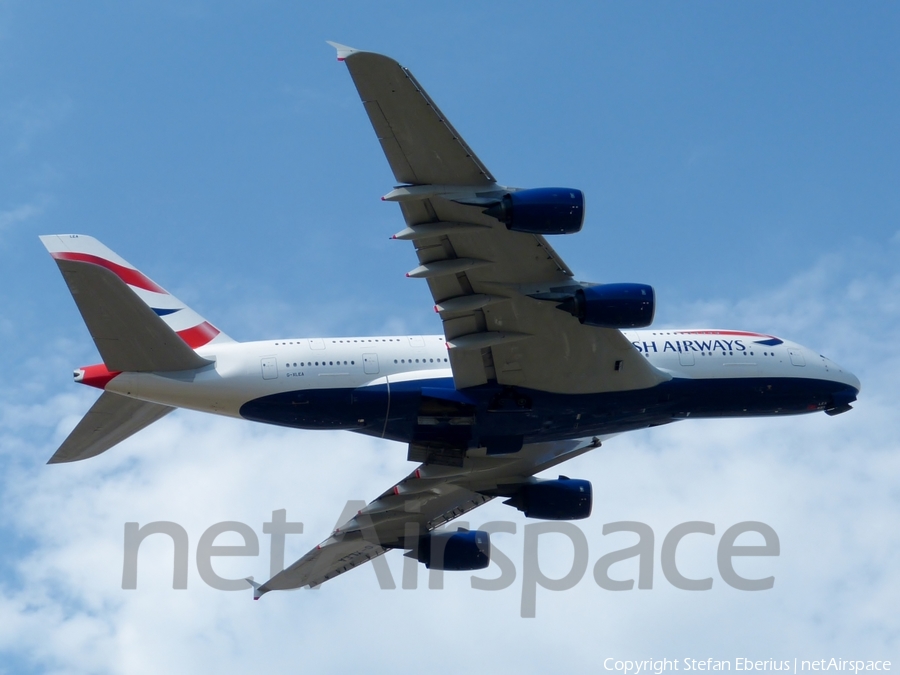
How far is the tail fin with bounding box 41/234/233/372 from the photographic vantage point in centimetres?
2922

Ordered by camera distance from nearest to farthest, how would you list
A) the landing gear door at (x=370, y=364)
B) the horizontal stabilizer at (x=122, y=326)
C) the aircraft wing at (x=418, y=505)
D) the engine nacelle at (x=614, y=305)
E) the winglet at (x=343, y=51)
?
1. the winglet at (x=343, y=51)
2. the horizontal stabilizer at (x=122, y=326)
3. the engine nacelle at (x=614, y=305)
4. the landing gear door at (x=370, y=364)
5. the aircraft wing at (x=418, y=505)

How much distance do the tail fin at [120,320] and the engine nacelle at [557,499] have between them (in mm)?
11211

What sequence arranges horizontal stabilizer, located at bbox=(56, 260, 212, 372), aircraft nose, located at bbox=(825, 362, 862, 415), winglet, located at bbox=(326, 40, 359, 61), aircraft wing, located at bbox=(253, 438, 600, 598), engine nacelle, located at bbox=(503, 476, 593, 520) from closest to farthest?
winglet, located at bbox=(326, 40, 359, 61), horizontal stabilizer, located at bbox=(56, 260, 212, 372), aircraft nose, located at bbox=(825, 362, 862, 415), aircraft wing, located at bbox=(253, 438, 600, 598), engine nacelle, located at bbox=(503, 476, 593, 520)

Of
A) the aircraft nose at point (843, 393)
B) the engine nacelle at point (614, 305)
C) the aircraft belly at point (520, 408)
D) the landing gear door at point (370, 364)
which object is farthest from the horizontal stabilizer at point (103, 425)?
the aircraft nose at point (843, 393)

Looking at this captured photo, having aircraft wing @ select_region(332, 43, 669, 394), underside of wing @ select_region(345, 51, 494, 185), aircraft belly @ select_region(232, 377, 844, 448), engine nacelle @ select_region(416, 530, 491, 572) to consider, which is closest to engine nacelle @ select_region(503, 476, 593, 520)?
engine nacelle @ select_region(416, 530, 491, 572)

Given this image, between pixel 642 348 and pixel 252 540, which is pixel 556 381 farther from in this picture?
pixel 252 540

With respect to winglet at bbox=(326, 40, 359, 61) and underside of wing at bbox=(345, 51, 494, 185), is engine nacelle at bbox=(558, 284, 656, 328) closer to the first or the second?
underside of wing at bbox=(345, 51, 494, 185)

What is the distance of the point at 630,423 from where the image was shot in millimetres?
35500

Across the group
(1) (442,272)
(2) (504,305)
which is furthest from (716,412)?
(1) (442,272)

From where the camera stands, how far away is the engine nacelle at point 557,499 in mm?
39312

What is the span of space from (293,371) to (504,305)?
235 inches

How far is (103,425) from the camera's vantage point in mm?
33688

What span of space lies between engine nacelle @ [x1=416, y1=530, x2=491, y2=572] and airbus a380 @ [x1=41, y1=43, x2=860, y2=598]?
9.30ft

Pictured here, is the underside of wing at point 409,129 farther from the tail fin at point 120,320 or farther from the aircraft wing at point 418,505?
the aircraft wing at point 418,505
